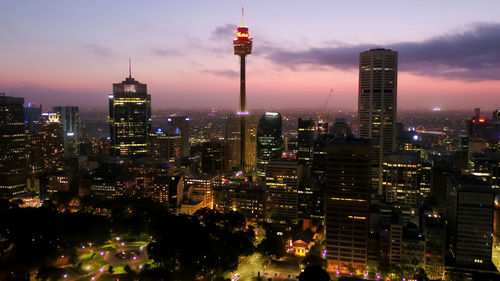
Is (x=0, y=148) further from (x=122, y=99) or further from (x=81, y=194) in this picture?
(x=122, y=99)

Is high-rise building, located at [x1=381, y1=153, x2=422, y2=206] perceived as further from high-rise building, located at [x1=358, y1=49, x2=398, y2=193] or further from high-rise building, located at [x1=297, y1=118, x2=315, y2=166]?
high-rise building, located at [x1=297, y1=118, x2=315, y2=166]

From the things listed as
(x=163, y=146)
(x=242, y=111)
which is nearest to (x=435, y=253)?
(x=242, y=111)

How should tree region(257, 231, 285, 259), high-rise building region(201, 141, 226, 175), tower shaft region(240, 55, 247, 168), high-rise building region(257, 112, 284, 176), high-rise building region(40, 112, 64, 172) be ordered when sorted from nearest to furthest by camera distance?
1. tree region(257, 231, 285, 259)
2. high-rise building region(201, 141, 226, 175)
3. high-rise building region(40, 112, 64, 172)
4. high-rise building region(257, 112, 284, 176)
5. tower shaft region(240, 55, 247, 168)

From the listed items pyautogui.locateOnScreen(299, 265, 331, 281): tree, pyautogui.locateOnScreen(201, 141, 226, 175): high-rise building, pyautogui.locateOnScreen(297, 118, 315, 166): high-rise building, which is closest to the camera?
pyautogui.locateOnScreen(299, 265, 331, 281): tree

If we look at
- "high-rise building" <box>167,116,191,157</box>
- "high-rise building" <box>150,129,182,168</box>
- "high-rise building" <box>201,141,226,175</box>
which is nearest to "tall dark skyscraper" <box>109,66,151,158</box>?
"high-rise building" <box>150,129,182,168</box>

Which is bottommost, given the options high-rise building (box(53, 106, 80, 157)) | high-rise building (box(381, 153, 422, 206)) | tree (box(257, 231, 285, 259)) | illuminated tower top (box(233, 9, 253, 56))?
tree (box(257, 231, 285, 259))

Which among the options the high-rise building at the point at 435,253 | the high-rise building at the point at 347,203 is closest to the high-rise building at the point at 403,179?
the high-rise building at the point at 347,203

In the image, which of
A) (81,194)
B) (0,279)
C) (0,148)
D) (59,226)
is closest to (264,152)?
(81,194)

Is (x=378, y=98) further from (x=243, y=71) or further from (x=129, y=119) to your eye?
(x=129, y=119)
